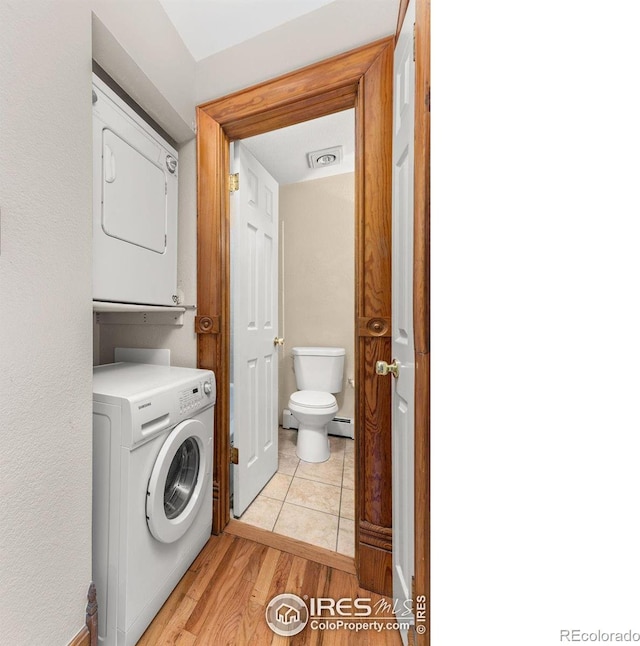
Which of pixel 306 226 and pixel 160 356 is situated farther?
pixel 306 226

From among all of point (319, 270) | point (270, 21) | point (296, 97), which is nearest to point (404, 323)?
point (296, 97)

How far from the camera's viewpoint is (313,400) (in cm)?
192

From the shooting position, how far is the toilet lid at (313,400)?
185cm

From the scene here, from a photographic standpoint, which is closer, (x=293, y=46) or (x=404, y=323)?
(x=404, y=323)

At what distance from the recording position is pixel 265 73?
3.97ft

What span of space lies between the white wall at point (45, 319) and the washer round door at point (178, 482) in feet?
0.59

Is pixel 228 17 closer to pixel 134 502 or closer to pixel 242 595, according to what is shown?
pixel 134 502

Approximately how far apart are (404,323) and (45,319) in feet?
3.20

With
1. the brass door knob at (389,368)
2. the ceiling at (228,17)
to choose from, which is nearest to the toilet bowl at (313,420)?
the brass door knob at (389,368)

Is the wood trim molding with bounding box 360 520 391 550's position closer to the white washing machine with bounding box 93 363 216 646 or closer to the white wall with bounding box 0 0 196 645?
the white washing machine with bounding box 93 363 216 646

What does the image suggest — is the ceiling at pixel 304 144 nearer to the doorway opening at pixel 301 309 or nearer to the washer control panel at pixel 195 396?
the doorway opening at pixel 301 309
